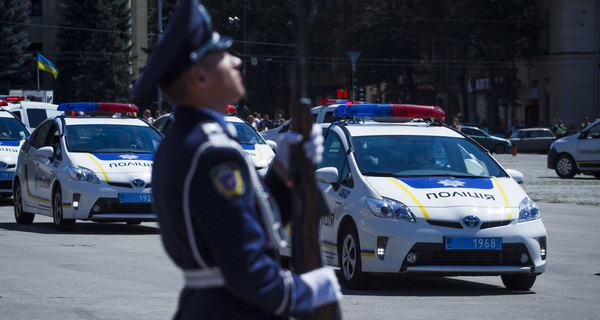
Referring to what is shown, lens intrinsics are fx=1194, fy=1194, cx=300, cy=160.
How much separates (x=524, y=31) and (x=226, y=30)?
21.3 m

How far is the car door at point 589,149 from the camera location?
1244 inches

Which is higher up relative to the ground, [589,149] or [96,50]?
[96,50]

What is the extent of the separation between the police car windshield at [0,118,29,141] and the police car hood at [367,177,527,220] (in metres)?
13.1

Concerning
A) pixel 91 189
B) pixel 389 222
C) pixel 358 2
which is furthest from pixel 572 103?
pixel 389 222

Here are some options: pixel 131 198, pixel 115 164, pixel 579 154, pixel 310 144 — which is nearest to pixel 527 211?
pixel 131 198

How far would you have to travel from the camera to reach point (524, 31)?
6638 cm

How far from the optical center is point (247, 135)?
818 inches

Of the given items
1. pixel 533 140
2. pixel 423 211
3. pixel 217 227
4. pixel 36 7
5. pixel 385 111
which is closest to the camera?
pixel 217 227

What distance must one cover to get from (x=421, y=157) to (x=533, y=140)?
49.4 metres

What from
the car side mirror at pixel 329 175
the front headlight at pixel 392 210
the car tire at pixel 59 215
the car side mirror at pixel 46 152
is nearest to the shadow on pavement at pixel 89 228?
the car tire at pixel 59 215

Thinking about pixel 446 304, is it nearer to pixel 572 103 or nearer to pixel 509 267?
pixel 509 267

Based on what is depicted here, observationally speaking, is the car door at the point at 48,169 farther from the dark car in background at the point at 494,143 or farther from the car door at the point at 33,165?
the dark car in background at the point at 494,143

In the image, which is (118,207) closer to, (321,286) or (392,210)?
(392,210)

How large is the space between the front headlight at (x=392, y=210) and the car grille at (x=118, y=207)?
239 inches
